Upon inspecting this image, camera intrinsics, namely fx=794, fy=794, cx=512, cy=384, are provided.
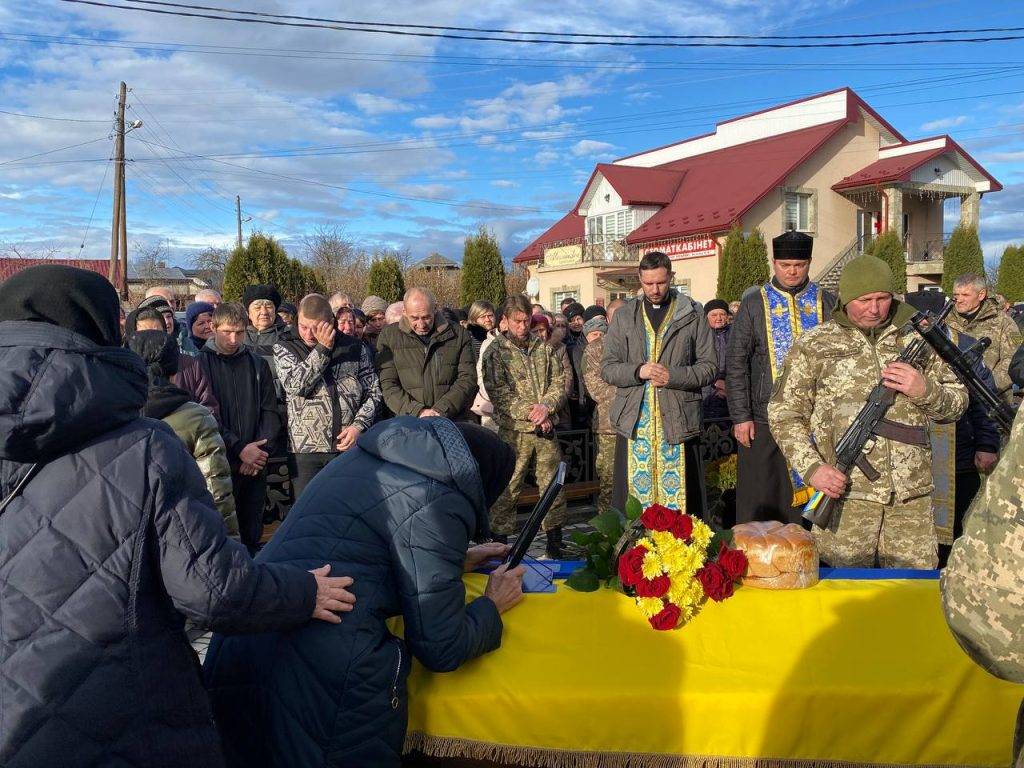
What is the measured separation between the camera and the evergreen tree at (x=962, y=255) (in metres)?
26.1

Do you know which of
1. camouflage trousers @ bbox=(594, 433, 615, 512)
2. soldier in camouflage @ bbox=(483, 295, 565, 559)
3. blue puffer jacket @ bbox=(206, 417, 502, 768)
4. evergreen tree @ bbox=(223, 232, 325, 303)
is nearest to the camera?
blue puffer jacket @ bbox=(206, 417, 502, 768)

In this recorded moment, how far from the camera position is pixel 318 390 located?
555cm

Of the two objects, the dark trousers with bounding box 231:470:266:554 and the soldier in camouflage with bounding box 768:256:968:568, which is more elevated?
the soldier in camouflage with bounding box 768:256:968:568

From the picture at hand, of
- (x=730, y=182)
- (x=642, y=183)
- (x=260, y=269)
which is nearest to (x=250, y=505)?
(x=260, y=269)

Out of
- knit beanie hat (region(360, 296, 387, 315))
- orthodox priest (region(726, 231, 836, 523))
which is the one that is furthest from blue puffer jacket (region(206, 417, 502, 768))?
knit beanie hat (region(360, 296, 387, 315))

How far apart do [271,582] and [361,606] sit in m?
0.36

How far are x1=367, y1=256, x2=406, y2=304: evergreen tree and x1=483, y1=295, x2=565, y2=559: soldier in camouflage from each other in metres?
12.6

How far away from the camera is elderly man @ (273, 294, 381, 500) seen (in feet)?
18.0

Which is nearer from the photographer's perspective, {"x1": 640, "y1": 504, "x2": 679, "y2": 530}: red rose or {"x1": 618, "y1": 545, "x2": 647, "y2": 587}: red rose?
{"x1": 618, "y1": 545, "x2": 647, "y2": 587}: red rose

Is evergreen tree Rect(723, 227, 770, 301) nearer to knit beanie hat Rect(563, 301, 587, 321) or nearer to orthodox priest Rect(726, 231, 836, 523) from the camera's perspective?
knit beanie hat Rect(563, 301, 587, 321)

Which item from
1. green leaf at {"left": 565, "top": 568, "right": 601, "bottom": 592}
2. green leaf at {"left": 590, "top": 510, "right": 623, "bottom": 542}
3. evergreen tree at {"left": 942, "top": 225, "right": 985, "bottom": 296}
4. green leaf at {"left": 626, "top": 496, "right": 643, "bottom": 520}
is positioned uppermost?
evergreen tree at {"left": 942, "top": 225, "right": 985, "bottom": 296}

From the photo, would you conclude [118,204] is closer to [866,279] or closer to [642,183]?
[642,183]

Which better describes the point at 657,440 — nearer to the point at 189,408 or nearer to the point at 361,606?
the point at 189,408

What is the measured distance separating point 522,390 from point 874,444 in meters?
2.93
